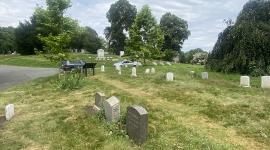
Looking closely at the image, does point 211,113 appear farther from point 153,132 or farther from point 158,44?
point 158,44

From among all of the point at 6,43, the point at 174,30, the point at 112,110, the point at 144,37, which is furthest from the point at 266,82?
the point at 6,43

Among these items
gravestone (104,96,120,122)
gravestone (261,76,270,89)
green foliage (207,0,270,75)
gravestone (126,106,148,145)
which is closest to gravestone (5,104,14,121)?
gravestone (104,96,120,122)

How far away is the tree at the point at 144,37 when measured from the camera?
39719mm

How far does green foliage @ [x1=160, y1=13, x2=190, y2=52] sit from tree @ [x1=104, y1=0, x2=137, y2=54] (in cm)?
598

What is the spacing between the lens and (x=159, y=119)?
12.6 metres

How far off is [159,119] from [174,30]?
55636 millimetres

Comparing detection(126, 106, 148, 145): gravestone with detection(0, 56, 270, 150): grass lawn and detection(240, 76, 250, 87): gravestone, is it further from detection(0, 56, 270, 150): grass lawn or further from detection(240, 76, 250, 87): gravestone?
detection(240, 76, 250, 87): gravestone

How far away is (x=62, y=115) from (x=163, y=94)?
568 cm

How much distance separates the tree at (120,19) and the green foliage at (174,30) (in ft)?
19.6

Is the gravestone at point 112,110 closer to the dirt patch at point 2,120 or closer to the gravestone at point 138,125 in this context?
the gravestone at point 138,125

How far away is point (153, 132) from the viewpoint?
1109cm

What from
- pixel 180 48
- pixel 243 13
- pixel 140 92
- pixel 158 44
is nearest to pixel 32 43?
pixel 180 48

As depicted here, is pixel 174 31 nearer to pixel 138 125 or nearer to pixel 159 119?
pixel 159 119

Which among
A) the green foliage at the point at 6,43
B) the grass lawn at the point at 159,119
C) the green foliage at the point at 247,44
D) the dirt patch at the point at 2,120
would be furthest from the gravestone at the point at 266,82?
the green foliage at the point at 6,43
